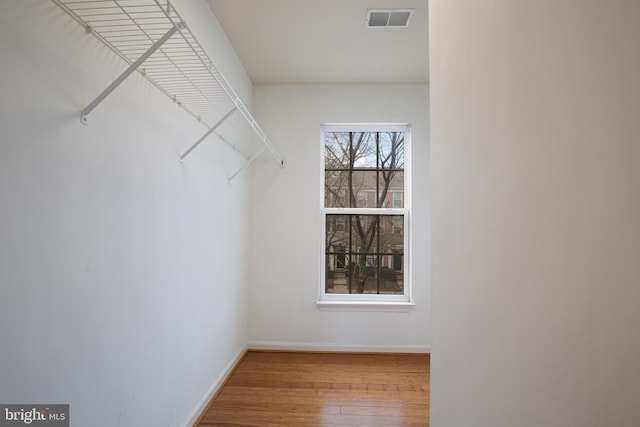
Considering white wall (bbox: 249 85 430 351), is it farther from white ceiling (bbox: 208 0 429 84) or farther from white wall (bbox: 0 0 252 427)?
white wall (bbox: 0 0 252 427)

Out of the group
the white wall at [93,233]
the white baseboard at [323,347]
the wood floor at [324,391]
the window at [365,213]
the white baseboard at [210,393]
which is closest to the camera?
the white wall at [93,233]

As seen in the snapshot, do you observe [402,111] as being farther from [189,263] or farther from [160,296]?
Answer: [160,296]

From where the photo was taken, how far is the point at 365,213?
10.7ft

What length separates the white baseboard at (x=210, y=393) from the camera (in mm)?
1887

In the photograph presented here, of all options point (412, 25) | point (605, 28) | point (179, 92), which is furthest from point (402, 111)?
point (605, 28)

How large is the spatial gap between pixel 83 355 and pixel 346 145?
9.07 feet

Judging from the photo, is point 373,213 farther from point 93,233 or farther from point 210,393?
point 93,233

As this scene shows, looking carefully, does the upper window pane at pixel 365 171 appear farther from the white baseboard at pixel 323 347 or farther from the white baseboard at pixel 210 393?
the white baseboard at pixel 210 393

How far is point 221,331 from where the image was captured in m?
2.42

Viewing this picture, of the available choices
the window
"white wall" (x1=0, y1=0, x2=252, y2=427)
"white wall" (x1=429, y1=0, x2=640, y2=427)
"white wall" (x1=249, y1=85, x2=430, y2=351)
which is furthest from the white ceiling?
"white wall" (x1=429, y1=0, x2=640, y2=427)

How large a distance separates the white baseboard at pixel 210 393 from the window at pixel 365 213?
1.02m

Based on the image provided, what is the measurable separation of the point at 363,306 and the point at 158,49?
2.70 metres

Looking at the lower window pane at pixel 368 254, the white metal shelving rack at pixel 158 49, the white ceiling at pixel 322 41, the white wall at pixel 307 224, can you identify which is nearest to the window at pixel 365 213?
the lower window pane at pixel 368 254

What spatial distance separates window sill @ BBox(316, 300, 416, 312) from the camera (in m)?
3.13
